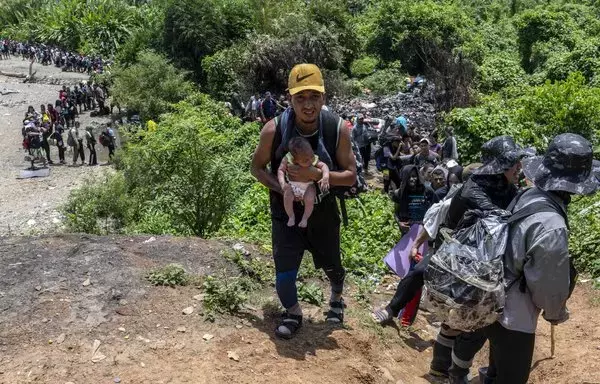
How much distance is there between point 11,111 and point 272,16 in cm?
1084

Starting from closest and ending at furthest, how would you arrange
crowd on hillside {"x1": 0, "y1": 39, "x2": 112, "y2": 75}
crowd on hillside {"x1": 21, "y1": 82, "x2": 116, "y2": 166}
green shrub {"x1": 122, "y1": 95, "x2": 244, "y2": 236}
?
1. green shrub {"x1": 122, "y1": 95, "x2": 244, "y2": 236}
2. crowd on hillside {"x1": 21, "y1": 82, "x2": 116, "y2": 166}
3. crowd on hillside {"x1": 0, "y1": 39, "x2": 112, "y2": 75}

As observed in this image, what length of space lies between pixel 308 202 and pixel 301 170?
0.20m

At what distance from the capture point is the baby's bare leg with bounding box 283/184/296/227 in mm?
3543

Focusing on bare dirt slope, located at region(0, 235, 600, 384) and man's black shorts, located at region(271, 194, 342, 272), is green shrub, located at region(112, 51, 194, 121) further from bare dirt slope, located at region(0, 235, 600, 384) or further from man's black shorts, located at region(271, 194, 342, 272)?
man's black shorts, located at region(271, 194, 342, 272)

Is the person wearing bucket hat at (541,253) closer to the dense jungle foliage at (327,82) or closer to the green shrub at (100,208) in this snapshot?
the dense jungle foliage at (327,82)

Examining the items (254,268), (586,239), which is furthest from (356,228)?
(254,268)

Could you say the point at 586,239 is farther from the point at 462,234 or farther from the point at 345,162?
the point at 462,234

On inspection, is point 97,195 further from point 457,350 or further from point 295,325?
point 457,350

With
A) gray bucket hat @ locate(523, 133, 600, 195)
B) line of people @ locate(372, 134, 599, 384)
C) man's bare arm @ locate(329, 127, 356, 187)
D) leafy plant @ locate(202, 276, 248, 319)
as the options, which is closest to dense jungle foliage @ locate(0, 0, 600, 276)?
leafy plant @ locate(202, 276, 248, 319)

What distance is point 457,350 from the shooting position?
11.2 feet

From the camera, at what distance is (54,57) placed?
117 feet

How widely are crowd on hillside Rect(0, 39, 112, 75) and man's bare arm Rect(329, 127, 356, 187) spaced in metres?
29.0

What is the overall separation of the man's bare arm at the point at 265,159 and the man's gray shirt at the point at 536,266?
135cm

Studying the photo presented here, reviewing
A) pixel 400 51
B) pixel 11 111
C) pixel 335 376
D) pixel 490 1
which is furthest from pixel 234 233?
pixel 490 1
